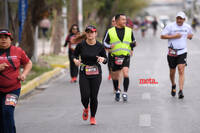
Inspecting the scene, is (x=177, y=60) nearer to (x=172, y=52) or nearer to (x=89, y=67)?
A: (x=172, y=52)

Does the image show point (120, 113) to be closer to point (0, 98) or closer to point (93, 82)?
point (93, 82)

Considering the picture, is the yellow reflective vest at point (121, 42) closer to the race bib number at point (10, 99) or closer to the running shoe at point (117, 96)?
the running shoe at point (117, 96)

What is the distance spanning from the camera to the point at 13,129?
281 inches

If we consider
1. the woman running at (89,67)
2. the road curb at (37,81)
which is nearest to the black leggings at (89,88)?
the woman running at (89,67)

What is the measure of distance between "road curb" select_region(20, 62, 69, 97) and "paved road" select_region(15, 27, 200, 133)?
236mm

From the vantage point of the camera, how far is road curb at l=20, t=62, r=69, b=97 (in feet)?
43.1

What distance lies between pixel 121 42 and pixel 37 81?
14.9 feet

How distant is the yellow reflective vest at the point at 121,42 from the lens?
35.6 ft

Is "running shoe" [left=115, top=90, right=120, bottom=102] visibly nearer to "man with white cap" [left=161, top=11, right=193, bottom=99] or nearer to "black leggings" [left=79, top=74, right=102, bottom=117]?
"man with white cap" [left=161, top=11, right=193, bottom=99]

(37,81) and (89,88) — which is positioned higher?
(89,88)

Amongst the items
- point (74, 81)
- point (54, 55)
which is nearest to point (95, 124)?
point (74, 81)

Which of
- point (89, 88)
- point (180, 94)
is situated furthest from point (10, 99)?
point (180, 94)

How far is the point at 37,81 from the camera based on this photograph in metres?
14.7

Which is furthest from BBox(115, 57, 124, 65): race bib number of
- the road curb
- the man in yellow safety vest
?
the road curb
